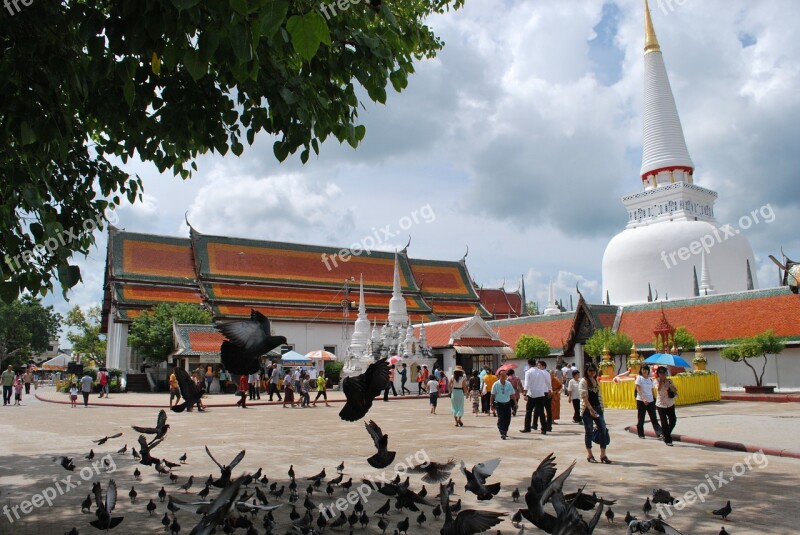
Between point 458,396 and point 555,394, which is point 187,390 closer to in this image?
point 458,396

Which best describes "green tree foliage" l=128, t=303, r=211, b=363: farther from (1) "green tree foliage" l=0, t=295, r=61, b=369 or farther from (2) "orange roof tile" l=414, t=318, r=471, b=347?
(1) "green tree foliage" l=0, t=295, r=61, b=369

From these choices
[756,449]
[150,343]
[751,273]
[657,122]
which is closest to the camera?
[756,449]

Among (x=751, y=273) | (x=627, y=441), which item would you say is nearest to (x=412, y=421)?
(x=627, y=441)

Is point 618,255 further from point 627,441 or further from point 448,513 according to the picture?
point 448,513

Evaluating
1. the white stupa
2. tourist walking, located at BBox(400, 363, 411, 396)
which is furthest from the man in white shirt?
the white stupa

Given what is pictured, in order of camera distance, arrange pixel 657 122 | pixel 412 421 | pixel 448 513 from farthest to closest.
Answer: pixel 657 122 < pixel 412 421 < pixel 448 513

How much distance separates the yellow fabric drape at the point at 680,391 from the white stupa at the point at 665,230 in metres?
28.6

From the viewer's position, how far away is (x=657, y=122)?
5356cm

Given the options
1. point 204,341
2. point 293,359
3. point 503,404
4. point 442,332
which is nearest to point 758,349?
point 503,404

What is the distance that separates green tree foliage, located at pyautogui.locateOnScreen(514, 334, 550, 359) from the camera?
3503cm

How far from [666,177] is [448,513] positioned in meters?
54.1

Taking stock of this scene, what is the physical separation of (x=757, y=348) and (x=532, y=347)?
11810mm

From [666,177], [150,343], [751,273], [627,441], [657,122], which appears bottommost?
[627,441]

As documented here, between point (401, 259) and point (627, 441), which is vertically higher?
point (401, 259)
